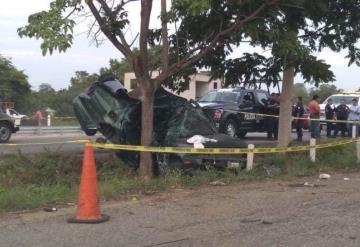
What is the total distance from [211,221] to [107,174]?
455 cm

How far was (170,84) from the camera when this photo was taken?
15.2 metres

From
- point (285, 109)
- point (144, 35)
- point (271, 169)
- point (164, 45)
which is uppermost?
point (144, 35)

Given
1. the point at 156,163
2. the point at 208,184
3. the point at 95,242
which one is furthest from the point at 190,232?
the point at 156,163

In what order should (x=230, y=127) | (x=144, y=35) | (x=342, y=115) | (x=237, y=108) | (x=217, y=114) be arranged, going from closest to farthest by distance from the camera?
(x=144, y=35) < (x=217, y=114) < (x=230, y=127) < (x=237, y=108) < (x=342, y=115)

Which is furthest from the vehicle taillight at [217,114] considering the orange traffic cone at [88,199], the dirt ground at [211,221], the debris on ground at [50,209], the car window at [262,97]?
the orange traffic cone at [88,199]

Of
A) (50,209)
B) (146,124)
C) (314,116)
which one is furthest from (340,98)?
(50,209)

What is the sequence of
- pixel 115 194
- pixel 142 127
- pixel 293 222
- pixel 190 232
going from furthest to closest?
pixel 142 127, pixel 115 194, pixel 293 222, pixel 190 232

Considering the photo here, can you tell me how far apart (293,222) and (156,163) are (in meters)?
4.64

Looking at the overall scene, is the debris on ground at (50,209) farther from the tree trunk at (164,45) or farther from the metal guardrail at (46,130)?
the metal guardrail at (46,130)

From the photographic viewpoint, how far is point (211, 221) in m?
7.78

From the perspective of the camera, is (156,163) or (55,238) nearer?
(55,238)

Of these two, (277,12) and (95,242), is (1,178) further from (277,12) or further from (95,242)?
(277,12)

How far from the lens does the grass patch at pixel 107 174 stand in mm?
9172

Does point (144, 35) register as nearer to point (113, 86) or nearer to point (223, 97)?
point (113, 86)
